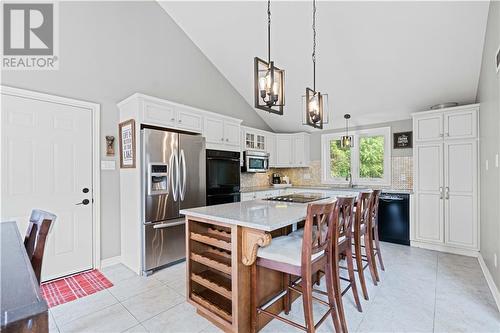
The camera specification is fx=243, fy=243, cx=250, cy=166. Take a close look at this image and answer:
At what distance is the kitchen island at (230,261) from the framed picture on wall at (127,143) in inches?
58.5

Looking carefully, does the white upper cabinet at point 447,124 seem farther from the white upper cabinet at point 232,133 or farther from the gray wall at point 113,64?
the gray wall at point 113,64

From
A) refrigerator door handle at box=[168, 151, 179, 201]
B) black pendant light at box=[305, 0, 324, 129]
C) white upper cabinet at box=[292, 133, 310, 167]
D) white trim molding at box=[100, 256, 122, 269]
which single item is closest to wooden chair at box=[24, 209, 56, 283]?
refrigerator door handle at box=[168, 151, 179, 201]

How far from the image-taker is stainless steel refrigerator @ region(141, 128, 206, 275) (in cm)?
296

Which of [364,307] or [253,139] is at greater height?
[253,139]

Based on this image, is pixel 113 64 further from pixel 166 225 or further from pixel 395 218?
pixel 395 218

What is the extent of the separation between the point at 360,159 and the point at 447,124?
168 centimetres

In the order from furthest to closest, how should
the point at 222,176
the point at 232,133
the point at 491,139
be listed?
1. the point at 232,133
2. the point at 222,176
3. the point at 491,139

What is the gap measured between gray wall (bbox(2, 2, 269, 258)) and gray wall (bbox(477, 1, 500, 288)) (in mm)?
3930

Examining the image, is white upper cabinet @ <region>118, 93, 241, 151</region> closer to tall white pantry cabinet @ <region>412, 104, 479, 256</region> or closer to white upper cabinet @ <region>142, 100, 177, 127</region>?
white upper cabinet @ <region>142, 100, 177, 127</region>

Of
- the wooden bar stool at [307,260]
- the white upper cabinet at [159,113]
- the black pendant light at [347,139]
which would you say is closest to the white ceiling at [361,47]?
the black pendant light at [347,139]

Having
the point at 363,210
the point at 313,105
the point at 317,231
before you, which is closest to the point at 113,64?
the point at 313,105

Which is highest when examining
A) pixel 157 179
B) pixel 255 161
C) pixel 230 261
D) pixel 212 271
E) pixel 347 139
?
pixel 347 139

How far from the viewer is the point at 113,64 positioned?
332cm

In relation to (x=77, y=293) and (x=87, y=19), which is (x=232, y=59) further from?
(x=77, y=293)
